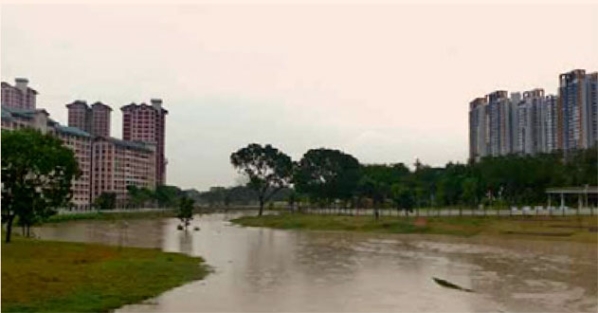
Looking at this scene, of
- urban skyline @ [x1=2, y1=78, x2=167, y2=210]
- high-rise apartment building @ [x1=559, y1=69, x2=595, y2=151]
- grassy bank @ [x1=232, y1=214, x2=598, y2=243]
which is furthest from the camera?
urban skyline @ [x1=2, y1=78, x2=167, y2=210]

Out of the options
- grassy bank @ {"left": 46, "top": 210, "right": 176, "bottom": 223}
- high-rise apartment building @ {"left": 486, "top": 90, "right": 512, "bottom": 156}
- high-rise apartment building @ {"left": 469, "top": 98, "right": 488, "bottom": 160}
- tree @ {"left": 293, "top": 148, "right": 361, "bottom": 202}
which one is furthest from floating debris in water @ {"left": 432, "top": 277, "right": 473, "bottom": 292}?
high-rise apartment building @ {"left": 469, "top": 98, "right": 488, "bottom": 160}

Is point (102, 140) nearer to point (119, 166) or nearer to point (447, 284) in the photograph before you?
point (119, 166)

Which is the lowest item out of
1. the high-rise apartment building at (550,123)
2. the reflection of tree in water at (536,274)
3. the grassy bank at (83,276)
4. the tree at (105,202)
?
the reflection of tree in water at (536,274)

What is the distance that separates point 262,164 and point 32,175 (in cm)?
6610

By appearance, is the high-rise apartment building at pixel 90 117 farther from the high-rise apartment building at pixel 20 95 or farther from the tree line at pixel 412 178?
the tree line at pixel 412 178

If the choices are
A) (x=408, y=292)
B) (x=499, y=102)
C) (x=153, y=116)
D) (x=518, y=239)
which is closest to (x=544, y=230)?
(x=518, y=239)

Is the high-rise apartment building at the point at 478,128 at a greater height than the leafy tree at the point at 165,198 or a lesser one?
greater

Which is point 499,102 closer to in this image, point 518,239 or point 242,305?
point 518,239

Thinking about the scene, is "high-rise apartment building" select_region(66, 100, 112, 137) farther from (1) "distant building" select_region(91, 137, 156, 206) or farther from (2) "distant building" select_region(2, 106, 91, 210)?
(2) "distant building" select_region(2, 106, 91, 210)

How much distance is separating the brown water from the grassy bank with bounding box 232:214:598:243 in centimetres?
442

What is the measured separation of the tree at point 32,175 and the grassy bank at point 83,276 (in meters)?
2.57

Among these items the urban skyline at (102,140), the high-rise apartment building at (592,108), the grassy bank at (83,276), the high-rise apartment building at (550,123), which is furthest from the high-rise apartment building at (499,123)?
the grassy bank at (83,276)

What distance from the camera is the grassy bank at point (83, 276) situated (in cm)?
1667

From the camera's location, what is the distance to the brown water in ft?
60.0
